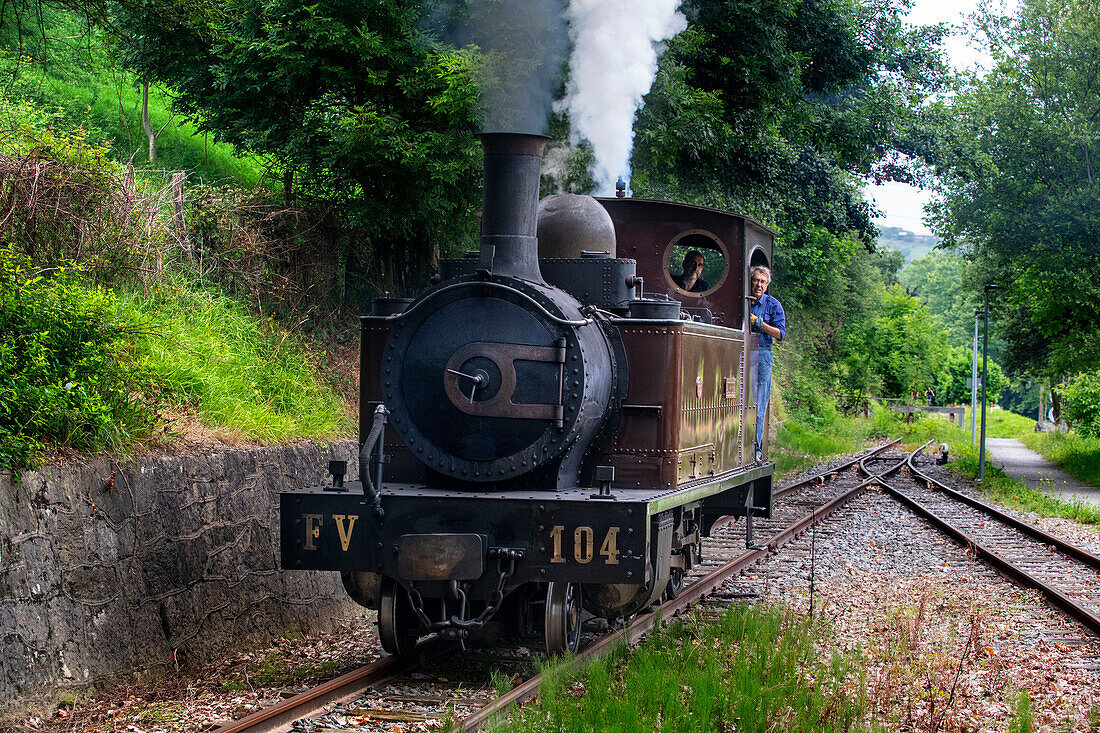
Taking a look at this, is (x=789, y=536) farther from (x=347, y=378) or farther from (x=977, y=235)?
(x=977, y=235)

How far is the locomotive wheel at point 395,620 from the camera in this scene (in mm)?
5969

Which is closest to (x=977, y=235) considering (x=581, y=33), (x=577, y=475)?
(x=581, y=33)

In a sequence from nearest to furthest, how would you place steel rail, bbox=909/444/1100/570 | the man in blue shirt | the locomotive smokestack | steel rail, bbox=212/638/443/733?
steel rail, bbox=212/638/443/733 < the locomotive smokestack < the man in blue shirt < steel rail, bbox=909/444/1100/570

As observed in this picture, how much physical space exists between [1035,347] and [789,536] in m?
18.0

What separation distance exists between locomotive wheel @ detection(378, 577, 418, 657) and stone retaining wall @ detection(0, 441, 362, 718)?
0.81 meters

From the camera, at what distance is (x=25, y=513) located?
17.1 feet

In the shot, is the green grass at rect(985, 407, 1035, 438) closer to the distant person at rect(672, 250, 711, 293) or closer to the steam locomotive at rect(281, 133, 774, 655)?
the distant person at rect(672, 250, 711, 293)

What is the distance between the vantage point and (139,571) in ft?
19.6

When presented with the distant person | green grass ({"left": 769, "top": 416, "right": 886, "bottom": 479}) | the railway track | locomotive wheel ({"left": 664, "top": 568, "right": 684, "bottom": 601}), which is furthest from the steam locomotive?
green grass ({"left": 769, "top": 416, "right": 886, "bottom": 479})

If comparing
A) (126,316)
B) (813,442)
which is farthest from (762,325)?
(813,442)

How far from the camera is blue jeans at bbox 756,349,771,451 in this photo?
932 cm

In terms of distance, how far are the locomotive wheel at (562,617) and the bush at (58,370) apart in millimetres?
2610

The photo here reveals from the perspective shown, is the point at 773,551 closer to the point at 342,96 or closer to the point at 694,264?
the point at 694,264

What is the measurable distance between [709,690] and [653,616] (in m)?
1.88
